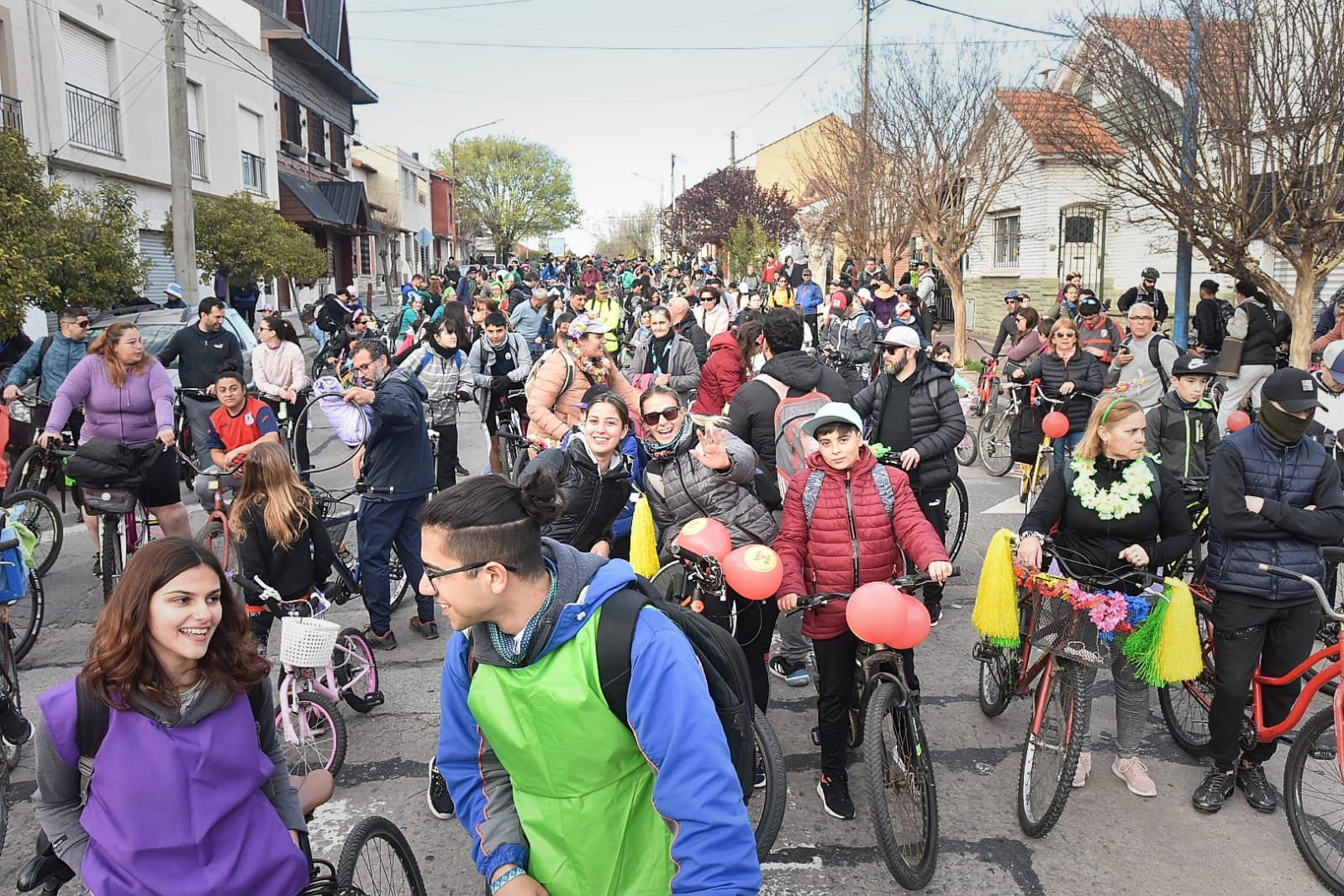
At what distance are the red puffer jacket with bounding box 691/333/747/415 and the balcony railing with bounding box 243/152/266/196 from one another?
23815mm

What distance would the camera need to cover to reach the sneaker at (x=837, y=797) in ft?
14.5

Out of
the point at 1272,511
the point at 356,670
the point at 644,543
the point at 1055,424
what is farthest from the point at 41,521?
the point at 1272,511

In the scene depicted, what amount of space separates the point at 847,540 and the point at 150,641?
274cm

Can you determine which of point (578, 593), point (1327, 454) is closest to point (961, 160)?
point (1327, 454)

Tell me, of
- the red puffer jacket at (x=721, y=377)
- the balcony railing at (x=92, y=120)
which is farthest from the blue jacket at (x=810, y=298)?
the balcony railing at (x=92, y=120)

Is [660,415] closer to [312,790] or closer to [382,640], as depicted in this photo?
Answer: [312,790]

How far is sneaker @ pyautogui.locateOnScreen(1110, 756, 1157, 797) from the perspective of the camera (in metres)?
4.60

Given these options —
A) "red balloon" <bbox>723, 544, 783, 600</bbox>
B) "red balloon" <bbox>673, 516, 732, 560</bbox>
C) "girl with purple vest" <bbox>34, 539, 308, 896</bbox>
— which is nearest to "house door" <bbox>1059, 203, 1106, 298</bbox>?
"red balloon" <bbox>673, 516, 732, 560</bbox>

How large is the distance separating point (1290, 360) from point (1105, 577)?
885 centimetres

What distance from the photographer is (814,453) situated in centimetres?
451

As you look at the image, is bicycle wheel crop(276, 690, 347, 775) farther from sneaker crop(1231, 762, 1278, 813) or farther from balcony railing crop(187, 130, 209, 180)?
balcony railing crop(187, 130, 209, 180)

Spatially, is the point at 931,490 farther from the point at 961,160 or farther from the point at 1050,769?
the point at 961,160

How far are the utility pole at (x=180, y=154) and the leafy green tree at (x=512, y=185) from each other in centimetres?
7887

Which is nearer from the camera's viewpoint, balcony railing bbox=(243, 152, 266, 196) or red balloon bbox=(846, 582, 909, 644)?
red balloon bbox=(846, 582, 909, 644)
